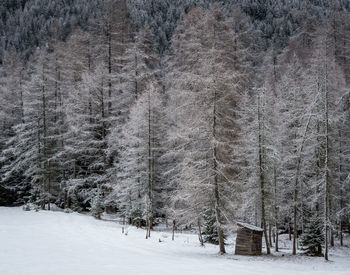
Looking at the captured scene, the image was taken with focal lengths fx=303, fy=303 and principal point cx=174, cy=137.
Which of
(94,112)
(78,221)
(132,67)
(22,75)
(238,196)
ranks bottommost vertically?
(78,221)

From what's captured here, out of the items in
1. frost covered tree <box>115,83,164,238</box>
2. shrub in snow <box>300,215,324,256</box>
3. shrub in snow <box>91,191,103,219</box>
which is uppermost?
Answer: frost covered tree <box>115,83,164,238</box>

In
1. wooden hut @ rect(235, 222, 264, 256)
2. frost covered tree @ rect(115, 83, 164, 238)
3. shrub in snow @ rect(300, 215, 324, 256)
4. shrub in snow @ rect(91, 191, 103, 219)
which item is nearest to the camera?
wooden hut @ rect(235, 222, 264, 256)

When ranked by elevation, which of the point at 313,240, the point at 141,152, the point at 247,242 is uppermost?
the point at 141,152

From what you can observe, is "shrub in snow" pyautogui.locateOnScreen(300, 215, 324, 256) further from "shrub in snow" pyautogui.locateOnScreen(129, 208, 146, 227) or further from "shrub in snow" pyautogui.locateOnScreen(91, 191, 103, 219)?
"shrub in snow" pyautogui.locateOnScreen(91, 191, 103, 219)

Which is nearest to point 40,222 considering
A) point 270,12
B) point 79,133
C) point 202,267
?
point 79,133

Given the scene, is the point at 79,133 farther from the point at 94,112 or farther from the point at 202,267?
the point at 202,267

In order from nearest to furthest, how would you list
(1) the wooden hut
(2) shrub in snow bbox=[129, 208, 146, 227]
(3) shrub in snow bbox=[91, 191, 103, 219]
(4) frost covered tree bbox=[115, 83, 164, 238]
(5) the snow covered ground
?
1. (5) the snow covered ground
2. (1) the wooden hut
3. (2) shrub in snow bbox=[129, 208, 146, 227]
4. (4) frost covered tree bbox=[115, 83, 164, 238]
5. (3) shrub in snow bbox=[91, 191, 103, 219]

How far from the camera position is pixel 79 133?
27.8m

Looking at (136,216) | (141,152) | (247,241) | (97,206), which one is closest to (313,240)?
(247,241)

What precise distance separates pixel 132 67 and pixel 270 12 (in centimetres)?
6145

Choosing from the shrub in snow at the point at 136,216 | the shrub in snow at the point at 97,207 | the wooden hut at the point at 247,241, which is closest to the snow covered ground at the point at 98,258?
the wooden hut at the point at 247,241

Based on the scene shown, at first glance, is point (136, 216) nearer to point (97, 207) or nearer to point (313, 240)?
point (97, 207)

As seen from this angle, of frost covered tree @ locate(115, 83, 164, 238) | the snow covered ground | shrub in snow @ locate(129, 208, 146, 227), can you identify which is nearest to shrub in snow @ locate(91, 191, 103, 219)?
frost covered tree @ locate(115, 83, 164, 238)

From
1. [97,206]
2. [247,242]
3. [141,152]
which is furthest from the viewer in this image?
[97,206]
